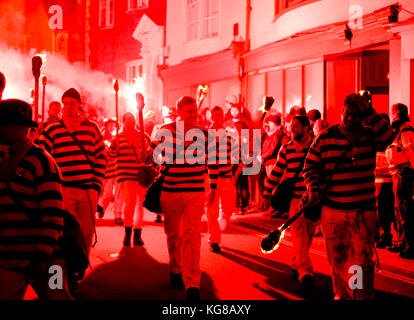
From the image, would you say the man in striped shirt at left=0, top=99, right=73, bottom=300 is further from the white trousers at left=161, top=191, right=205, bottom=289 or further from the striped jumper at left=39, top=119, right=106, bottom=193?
the striped jumper at left=39, top=119, right=106, bottom=193

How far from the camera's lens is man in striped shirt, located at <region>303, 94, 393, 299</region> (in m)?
5.24

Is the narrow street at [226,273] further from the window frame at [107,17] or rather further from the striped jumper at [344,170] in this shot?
the window frame at [107,17]

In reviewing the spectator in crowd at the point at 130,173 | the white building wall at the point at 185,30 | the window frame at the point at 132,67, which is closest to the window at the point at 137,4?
the window frame at the point at 132,67

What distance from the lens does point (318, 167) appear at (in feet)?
17.7

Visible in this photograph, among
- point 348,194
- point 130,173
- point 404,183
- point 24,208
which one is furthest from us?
point 130,173

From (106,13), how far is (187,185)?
2794 cm

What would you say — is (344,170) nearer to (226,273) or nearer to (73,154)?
(226,273)

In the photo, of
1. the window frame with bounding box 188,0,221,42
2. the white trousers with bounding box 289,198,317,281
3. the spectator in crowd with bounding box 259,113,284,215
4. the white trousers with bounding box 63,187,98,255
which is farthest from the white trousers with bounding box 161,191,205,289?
the window frame with bounding box 188,0,221,42

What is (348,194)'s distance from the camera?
5273 millimetres

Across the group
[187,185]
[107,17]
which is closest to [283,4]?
[187,185]

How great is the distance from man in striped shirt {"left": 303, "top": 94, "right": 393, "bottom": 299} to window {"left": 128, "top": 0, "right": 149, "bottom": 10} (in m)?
23.3

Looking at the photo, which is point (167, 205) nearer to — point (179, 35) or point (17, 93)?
point (179, 35)

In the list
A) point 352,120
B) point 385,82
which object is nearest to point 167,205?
point 352,120

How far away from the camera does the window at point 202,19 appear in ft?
68.6
